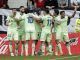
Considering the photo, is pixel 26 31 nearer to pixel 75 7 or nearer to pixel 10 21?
pixel 10 21

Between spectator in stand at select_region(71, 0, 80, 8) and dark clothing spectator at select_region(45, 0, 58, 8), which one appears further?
dark clothing spectator at select_region(45, 0, 58, 8)

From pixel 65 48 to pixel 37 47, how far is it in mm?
1482

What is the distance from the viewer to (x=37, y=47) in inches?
846

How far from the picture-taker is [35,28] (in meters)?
21.0

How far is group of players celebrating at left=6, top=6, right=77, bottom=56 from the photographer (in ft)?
68.5

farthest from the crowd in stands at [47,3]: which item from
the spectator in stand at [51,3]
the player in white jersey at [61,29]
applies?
the player in white jersey at [61,29]

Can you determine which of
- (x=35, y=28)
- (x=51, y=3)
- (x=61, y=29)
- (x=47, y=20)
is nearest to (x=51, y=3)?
(x=51, y=3)

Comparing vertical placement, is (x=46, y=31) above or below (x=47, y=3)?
below

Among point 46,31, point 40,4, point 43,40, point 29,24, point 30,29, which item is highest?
point 40,4

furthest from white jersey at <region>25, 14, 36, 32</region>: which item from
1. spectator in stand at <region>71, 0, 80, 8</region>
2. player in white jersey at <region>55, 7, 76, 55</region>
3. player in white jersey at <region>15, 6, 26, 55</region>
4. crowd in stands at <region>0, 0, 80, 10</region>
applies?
spectator in stand at <region>71, 0, 80, 8</region>

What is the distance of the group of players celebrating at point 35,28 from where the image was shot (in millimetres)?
20891

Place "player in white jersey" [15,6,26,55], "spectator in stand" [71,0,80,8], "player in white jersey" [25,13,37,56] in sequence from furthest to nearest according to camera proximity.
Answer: "spectator in stand" [71,0,80,8], "player in white jersey" [15,6,26,55], "player in white jersey" [25,13,37,56]

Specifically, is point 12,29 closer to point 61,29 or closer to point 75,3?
point 61,29

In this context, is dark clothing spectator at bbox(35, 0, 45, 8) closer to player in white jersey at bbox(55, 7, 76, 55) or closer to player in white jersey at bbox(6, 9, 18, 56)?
player in white jersey at bbox(55, 7, 76, 55)
